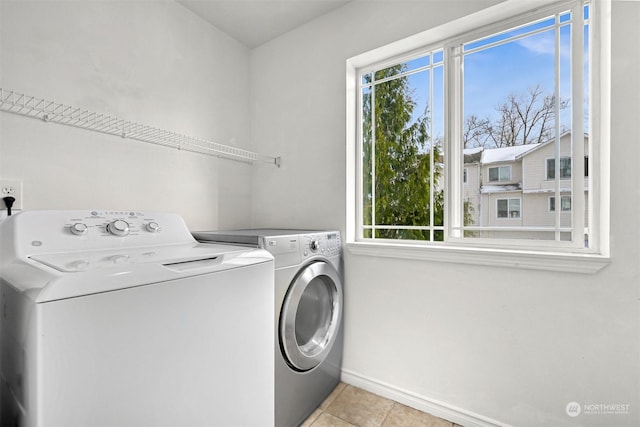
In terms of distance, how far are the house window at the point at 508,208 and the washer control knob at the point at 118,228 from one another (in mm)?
1714

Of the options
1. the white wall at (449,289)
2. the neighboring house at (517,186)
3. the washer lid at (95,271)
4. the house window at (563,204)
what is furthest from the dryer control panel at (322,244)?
the house window at (563,204)

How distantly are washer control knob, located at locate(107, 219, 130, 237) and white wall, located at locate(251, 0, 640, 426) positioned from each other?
1059mm

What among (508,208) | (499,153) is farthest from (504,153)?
(508,208)

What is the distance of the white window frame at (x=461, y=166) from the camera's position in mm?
1170

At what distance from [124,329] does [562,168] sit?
1.77 meters

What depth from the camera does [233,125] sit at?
2113mm

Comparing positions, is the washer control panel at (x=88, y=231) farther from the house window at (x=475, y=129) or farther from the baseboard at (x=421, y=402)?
the baseboard at (x=421, y=402)

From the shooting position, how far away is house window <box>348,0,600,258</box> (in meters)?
1.30

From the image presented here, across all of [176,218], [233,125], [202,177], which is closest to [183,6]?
[233,125]

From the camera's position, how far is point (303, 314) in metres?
1.50

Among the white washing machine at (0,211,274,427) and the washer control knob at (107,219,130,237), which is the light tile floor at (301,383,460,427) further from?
the washer control knob at (107,219,130,237)

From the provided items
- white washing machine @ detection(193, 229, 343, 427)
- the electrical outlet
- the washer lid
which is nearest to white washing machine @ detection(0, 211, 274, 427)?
the washer lid

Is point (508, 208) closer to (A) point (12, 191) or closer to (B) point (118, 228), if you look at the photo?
(B) point (118, 228)

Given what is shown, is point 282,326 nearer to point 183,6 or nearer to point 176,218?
point 176,218
